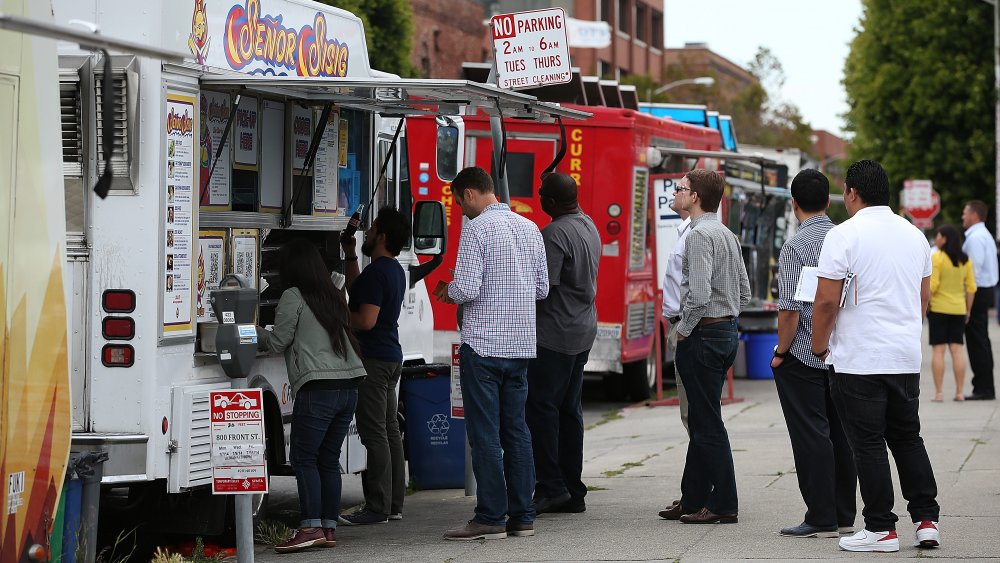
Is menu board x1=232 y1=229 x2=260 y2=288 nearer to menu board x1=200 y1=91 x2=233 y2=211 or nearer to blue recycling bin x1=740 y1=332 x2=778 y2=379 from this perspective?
menu board x1=200 y1=91 x2=233 y2=211

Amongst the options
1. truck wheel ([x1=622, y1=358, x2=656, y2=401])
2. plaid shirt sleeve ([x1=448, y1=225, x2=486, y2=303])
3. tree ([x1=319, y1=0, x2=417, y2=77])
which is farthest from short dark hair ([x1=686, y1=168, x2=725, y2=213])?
tree ([x1=319, y1=0, x2=417, y2=77])

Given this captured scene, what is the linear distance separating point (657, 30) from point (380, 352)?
167 ft

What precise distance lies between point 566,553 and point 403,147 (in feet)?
10.7

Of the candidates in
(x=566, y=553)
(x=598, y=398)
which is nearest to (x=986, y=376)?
(x=598, y=398)

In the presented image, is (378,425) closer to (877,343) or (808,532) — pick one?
(808,532)

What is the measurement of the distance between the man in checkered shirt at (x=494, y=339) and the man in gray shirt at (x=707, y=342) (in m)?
0.87

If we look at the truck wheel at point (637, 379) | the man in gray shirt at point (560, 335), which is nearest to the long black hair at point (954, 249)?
the truck wheel at point (637, 379)

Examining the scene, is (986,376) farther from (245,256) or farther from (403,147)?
(245,256)

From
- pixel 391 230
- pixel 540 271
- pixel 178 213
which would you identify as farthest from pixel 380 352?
pixel 178 213

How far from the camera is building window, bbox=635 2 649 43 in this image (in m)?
55.7

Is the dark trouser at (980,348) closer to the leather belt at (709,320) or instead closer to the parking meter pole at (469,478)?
the parking meter pole at (469,478)

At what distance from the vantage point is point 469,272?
25.6ft

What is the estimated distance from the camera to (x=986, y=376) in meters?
15.5

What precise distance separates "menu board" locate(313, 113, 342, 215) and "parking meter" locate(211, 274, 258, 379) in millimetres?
2168
